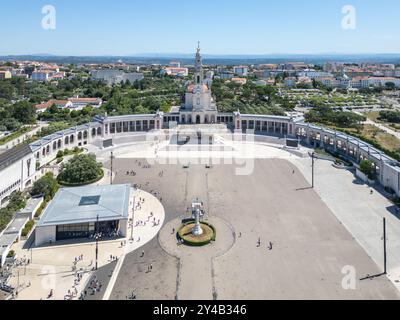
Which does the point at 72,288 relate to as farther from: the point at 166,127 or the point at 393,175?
the point at 166,127

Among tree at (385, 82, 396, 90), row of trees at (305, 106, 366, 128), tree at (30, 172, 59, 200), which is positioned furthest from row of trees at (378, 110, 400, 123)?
tree at (30, 172, 59, 200)

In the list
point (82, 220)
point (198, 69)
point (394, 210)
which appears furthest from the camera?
→ point (198, 69)

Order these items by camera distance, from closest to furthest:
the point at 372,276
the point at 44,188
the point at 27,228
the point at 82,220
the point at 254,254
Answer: the point at 372,276
the point at 254,254
the point at 82,220
the point at 27,228
the point at 44,188

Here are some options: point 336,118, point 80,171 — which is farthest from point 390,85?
point 80,171

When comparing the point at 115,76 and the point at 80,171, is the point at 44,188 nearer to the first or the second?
the point at 80,171

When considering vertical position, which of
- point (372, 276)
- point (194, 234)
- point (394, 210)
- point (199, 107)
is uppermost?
point (199, 107)

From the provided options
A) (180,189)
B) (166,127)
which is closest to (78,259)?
(180,189)

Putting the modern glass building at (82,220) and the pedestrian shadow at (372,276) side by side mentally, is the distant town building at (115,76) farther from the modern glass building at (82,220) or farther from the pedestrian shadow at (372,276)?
the pedestrian shadow at (372,276)
